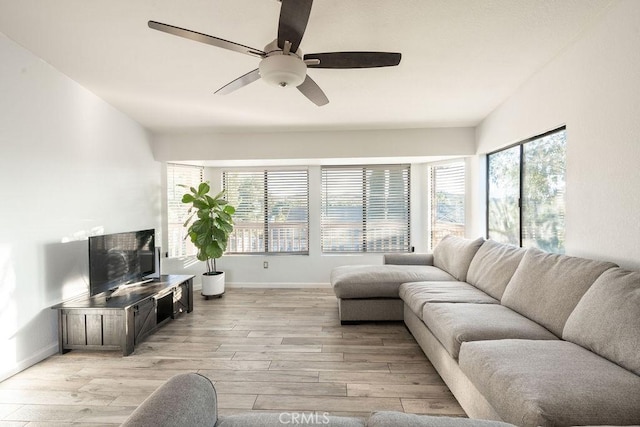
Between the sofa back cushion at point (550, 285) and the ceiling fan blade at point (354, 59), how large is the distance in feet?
5.89

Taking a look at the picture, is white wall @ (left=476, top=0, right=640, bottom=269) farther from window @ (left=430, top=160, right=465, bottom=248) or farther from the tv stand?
the tv stand

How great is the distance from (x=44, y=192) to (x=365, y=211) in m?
4.14

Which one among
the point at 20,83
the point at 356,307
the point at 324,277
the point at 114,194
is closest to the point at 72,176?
the point at 114,194

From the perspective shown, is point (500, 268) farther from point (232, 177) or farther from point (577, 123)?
point (232, 177)

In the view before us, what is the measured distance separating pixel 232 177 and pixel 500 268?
13.9 ft

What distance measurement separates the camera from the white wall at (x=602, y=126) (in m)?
1.88

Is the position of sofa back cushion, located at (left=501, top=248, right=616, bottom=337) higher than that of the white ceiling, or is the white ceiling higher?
the white ceiling

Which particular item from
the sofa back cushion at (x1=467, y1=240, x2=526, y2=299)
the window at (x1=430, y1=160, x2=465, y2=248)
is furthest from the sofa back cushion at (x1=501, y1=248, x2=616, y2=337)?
the window at (x1=430, y1=160, x2=465, y2=248)

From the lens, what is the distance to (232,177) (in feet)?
17.3

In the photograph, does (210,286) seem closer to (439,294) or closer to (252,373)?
(252,373)

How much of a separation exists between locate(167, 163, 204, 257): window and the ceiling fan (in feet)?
10.9

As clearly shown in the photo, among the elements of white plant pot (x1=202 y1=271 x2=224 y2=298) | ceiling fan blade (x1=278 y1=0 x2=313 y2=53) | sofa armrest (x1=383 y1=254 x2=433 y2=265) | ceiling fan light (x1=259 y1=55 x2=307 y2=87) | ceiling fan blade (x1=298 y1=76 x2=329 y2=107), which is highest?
ceiling fan blade (x1=278 y1=0 x2=313 y2=53)

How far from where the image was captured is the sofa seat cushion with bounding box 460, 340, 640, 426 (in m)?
1.18

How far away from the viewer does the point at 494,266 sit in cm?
281
